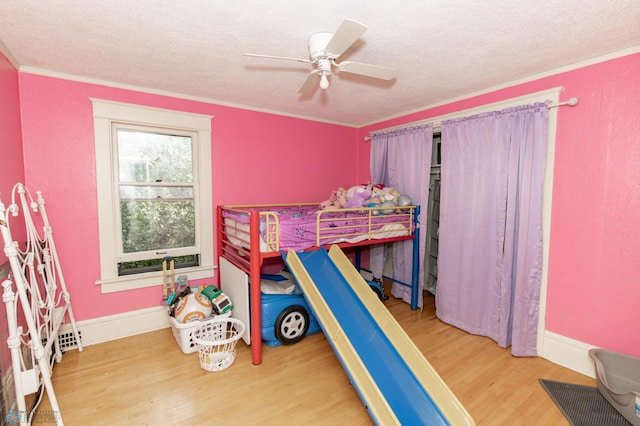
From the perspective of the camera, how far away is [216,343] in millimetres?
2215

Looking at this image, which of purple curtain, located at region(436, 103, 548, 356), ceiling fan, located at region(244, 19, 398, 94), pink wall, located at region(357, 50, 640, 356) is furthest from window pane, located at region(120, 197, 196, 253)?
pink wall, located at region(357, 50, 640, 356)

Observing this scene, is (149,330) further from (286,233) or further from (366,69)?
(366,69)

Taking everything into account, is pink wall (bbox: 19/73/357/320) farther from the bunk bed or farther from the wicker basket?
the wicker basket

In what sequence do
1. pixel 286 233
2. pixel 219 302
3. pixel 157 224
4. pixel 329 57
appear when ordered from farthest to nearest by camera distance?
pixel 157 224, pixel 219 302, pixel 286 233, pixel 329 57

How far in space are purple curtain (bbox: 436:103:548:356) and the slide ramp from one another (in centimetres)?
117

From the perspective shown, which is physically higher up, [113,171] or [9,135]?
[9,135]

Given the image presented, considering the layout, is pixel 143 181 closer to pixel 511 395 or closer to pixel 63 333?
pixel 63 333

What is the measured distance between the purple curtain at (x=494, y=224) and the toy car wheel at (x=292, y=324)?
1540 mm

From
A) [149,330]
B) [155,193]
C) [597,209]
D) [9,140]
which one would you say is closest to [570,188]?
[597,209]

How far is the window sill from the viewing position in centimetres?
269

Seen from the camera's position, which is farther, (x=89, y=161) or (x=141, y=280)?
(x=141, y=280)

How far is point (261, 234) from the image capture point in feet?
7.89

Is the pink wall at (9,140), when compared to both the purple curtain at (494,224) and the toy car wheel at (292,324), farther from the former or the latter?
the purple curtain at (494,224)

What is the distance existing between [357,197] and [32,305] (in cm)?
283
